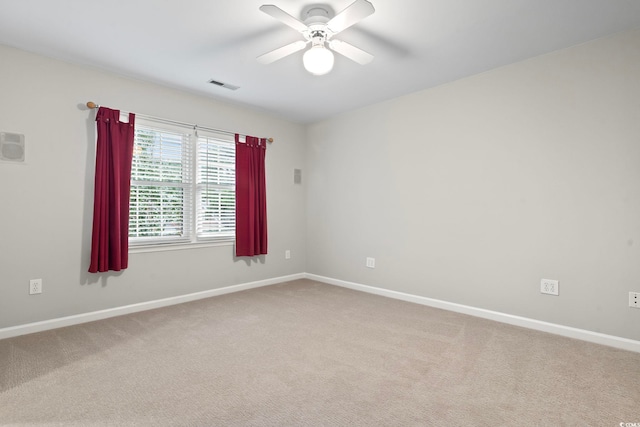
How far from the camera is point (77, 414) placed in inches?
68.0

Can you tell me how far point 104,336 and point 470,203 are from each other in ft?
11.9

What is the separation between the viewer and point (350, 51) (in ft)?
8.21

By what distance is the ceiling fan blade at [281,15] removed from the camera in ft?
6.42

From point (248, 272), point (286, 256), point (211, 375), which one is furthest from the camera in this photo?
point (286, 256)

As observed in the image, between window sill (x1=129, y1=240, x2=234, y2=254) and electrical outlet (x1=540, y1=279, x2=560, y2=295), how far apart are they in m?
3.43

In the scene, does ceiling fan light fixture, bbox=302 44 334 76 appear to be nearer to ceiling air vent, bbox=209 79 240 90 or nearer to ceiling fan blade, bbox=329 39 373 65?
ceiling fan blade, bbox=329 39 373 65

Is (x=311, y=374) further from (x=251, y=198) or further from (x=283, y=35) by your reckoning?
(x=251, y=198)

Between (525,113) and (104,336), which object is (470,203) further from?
(104,336)

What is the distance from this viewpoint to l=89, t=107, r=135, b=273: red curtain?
315 centimetres

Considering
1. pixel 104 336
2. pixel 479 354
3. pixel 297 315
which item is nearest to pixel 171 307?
pixel 104 336

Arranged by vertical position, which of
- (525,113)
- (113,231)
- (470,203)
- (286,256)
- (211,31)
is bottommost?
(286,256)

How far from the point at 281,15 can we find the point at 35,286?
3051 mm

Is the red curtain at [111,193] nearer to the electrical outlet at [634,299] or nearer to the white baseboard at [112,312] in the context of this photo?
the white baseboard at [112,312]

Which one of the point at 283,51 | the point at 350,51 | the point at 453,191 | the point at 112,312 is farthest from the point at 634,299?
the point at 112,312
